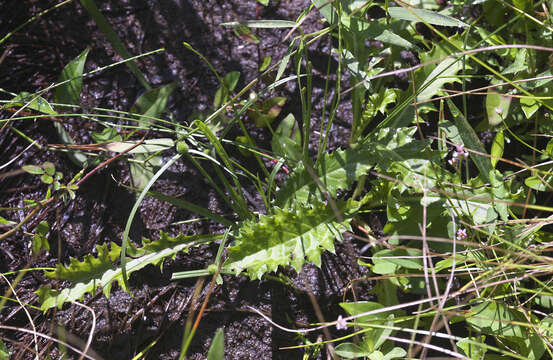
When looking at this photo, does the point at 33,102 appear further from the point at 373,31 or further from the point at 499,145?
the point at 499,145

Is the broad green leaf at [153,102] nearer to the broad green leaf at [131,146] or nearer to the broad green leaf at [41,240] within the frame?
the broad green leaf at [131,146]

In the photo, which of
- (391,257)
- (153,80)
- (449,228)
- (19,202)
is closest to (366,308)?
(391,257)

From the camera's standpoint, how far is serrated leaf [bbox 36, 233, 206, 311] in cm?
111

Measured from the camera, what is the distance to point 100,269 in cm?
115

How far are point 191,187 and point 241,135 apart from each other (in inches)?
8.6

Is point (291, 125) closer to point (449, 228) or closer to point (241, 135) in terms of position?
Answer: point (241, 135)

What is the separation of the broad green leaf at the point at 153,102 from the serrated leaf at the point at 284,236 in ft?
1.51

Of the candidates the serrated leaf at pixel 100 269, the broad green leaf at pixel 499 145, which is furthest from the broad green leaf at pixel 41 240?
the broad green leaf at pixel 499 145

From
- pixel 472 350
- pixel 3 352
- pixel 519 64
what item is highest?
pixel 519 64

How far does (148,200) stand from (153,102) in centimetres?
29

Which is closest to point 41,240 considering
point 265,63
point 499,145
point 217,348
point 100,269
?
point 100,269

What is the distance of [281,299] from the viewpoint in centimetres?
121

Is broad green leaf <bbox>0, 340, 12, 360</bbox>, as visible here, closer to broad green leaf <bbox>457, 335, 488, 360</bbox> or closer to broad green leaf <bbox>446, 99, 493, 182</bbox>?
broad green leaf <bbox>457, 335, 488, 360</bbox>

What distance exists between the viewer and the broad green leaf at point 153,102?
50.6 inches
